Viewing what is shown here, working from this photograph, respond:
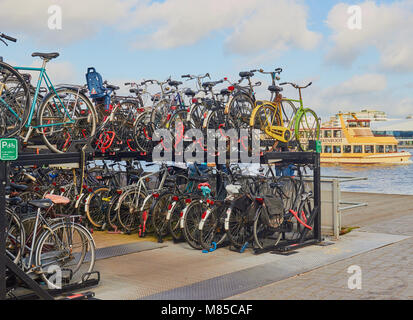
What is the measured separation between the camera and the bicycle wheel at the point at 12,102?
517 cm

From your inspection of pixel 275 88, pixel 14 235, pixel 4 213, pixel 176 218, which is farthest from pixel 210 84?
pixel 4 213

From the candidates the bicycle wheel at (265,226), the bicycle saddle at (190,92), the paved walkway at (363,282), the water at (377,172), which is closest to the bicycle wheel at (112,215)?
the bicycle saddle at (190,92)

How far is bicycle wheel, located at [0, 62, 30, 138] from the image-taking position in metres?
5.17

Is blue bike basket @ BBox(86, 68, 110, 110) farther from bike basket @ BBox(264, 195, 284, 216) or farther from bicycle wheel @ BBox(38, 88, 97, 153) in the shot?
bike basket @ BBox(264, 195, 284, 216)

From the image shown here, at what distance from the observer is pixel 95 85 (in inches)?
326

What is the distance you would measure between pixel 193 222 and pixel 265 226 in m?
1.12

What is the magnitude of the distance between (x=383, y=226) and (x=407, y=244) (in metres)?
2.02

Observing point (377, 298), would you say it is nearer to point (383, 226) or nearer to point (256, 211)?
point (256, 211)

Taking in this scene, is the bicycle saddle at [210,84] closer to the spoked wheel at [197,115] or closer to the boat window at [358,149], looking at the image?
the spoked wheel at [197,115]

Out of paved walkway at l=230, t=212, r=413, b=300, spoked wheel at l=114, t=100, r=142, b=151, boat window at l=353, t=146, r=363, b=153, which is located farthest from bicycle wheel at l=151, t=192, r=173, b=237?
boat window at l=353, t=146, r=363, b=153

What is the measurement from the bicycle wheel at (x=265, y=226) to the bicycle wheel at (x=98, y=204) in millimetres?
2935

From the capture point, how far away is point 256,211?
7.07 metres
